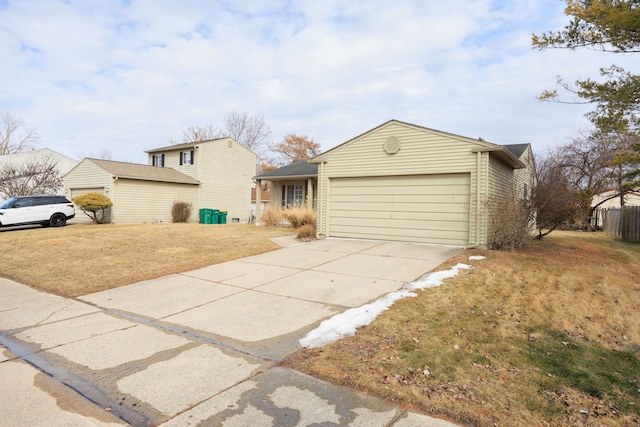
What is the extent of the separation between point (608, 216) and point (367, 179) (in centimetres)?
1565

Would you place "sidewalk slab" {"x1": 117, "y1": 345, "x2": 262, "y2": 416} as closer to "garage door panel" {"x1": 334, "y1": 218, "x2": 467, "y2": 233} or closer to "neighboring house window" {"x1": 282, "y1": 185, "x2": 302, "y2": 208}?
"garage door panel" {"x1": 334, "y1": 218, "x2": 467, "y2": 233}

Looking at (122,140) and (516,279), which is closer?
(516,279)

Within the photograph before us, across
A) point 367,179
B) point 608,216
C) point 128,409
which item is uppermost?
point 367,179

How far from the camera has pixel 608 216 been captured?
1888 centimetres

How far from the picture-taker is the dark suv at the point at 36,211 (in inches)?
629

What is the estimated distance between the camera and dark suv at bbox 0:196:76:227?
52.4ft

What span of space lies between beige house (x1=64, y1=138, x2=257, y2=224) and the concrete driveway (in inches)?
512

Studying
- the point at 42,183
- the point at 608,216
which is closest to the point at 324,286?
the point at 608,216

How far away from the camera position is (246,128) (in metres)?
40.0

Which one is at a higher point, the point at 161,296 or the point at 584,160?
the point at 584,160

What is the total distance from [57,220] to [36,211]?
0.94 metres

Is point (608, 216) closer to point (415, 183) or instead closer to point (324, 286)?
point (415, 183)

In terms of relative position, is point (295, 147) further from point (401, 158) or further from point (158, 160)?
point (401, 158)

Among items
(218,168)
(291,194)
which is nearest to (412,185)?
(291,194)
